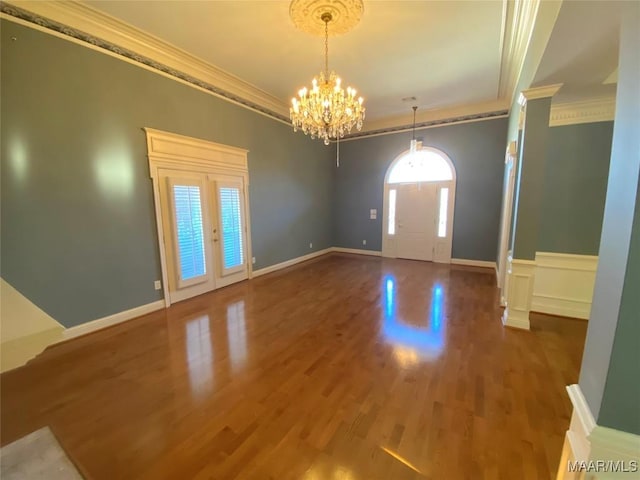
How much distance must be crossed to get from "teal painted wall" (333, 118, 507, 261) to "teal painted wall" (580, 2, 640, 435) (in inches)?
220

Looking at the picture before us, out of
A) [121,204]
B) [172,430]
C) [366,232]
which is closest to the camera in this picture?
[172,430]

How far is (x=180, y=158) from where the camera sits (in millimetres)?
3844

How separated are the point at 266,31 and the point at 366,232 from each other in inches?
203

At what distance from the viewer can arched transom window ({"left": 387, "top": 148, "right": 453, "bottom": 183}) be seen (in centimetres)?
622

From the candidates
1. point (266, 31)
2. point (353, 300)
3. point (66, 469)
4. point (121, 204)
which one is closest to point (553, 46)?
point (266, 31)

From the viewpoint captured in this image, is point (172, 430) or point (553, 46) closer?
point (172, 430)

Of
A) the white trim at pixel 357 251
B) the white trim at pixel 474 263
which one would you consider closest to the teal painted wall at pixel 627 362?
the white trim at pixel 474 263

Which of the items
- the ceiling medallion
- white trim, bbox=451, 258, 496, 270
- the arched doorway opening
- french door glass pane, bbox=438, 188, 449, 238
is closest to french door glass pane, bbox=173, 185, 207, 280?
the ceiling medallion

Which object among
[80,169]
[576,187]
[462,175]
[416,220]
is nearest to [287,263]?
[416,220]

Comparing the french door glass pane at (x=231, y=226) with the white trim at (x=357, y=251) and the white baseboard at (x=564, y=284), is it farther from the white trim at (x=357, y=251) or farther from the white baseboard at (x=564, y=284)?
the white baseboard at (x=564, y=284)

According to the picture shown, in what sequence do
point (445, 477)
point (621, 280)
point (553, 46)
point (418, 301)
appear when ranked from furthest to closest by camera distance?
point (418, 301) → point (553, 46) → point (445, 477) → point (621, 280)

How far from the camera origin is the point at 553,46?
2.06 metres

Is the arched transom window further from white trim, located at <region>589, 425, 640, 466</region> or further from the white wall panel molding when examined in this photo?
white trim, located at <region>589, 425, 640, 466</region>

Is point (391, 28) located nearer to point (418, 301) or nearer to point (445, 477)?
point (418, 301)
